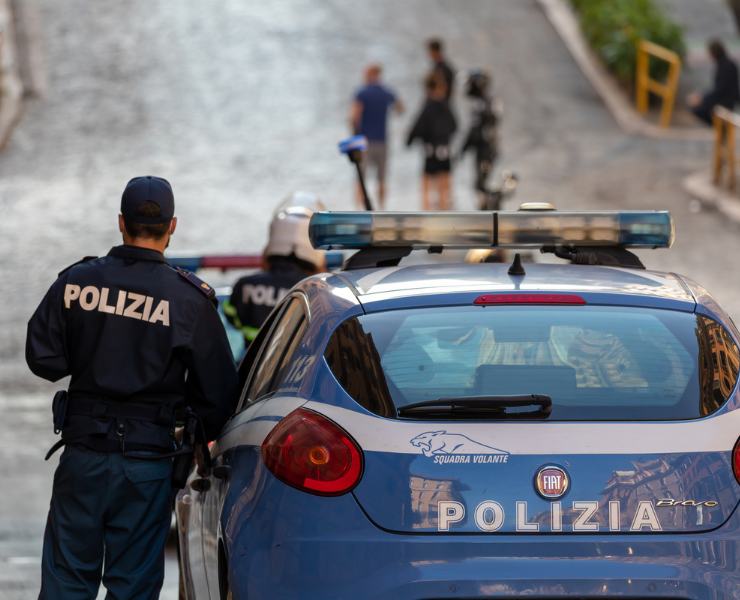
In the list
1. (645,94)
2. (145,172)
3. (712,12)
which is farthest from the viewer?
(712,12)

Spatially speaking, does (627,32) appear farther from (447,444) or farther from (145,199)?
(447,444)

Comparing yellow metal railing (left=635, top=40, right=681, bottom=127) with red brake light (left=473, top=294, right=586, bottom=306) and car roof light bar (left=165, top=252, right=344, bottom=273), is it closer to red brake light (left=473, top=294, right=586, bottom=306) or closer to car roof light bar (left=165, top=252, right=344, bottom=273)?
car roof light bar (left=165, top=252, right=344, bottom=273)

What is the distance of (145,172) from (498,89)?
7.29 meters

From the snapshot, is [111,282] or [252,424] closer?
[252,424]

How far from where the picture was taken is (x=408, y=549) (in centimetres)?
450

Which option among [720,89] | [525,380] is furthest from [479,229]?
[720,89]

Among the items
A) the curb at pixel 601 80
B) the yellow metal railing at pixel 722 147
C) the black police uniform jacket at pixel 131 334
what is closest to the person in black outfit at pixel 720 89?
the curb at pixel 601 80

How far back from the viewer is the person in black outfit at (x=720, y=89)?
2505 centimetres

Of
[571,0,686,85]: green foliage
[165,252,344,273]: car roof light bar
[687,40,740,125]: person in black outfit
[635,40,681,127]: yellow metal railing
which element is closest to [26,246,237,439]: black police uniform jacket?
[165,252,344,273]: car roof light bar

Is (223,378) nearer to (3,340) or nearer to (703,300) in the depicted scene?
(703,300)

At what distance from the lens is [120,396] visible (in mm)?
5531

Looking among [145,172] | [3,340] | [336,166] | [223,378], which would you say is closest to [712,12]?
[336,166]

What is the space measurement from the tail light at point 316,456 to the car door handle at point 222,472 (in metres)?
0.51

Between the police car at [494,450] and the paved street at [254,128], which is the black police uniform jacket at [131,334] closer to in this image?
the police car at [494,450]
